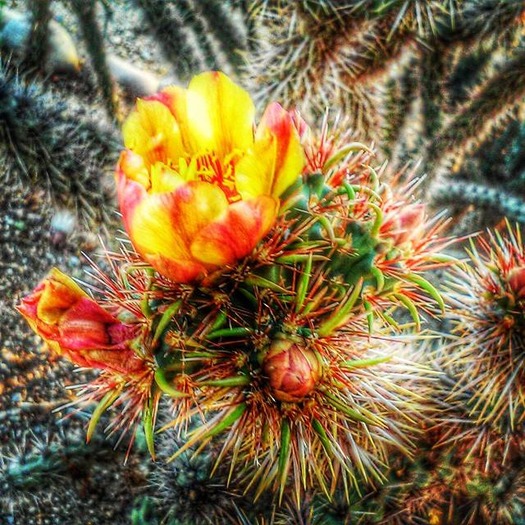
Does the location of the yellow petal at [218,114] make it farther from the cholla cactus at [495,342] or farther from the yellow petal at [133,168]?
the cholla cactus at [495,342]

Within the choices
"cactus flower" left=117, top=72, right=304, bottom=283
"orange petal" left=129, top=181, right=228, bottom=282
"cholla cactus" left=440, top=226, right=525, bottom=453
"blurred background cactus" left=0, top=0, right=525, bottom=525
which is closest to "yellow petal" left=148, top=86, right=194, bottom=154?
"cactus flower" left=117, top=72, right=304, bottom=283

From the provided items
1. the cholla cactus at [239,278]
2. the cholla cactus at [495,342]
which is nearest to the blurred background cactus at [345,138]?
the cholla cactus at [495,342]

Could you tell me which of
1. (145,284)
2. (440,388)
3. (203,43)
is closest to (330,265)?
(145,284)

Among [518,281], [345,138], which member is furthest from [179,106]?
[518,281]

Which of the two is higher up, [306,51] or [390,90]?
[306,51]

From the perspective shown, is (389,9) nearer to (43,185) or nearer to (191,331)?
(43,185)

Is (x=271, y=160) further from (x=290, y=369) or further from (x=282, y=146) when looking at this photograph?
(x=290, y=369)

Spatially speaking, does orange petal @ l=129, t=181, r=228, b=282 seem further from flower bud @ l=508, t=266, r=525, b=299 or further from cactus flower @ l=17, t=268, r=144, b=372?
flower bud @ l=508, t=266, r=525, b=299
